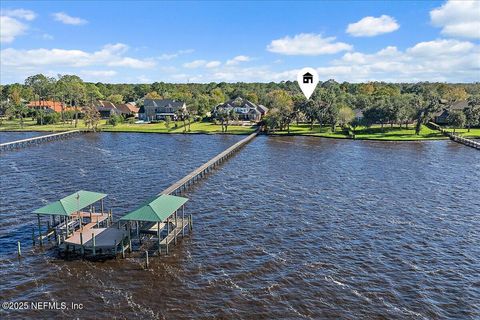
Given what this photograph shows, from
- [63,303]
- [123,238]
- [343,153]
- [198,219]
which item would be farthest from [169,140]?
[63,303]

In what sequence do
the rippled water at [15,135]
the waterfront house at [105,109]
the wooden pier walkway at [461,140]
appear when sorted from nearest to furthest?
the wooden pier walkway at [461,140], the rippled water at [15,135], the waterfront house at [105,109]

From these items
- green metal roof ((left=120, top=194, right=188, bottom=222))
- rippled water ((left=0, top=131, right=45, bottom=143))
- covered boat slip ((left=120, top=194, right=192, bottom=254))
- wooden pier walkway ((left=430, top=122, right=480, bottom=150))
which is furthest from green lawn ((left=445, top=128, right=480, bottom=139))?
rippled water ((left=0, top=131, right=45, bottom=143))

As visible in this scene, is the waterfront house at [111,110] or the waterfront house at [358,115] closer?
the waterfront house at [358,115]

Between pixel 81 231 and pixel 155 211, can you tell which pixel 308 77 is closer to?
pixel 155 211

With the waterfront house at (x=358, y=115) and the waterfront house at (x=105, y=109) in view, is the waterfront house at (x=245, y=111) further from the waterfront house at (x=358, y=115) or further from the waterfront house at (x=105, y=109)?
the waterfront house at (x=105, y=109)

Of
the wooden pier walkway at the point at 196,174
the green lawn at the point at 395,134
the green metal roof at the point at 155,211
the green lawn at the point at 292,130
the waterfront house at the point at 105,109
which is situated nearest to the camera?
the green metal roof at the point at 155,211

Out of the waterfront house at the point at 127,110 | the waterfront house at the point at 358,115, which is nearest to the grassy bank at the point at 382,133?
the waterfront house at the point at 358,115

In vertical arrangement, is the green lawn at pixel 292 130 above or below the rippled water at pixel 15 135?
above

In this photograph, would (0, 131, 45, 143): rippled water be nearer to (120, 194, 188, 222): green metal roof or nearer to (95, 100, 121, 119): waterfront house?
(95, 100, 121, 119): waterfront house

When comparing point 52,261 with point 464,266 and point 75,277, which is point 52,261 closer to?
point 75,277
